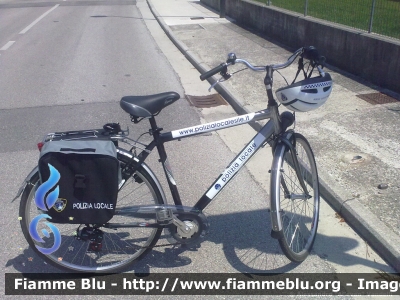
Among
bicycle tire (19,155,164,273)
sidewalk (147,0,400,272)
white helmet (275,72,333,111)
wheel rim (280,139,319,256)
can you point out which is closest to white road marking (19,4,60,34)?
sidewalk (147,0,400,272)

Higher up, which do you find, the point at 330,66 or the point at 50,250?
the point at 50,250

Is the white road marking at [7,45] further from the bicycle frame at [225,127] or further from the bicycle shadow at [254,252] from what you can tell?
the bicycle frame at [225,127]

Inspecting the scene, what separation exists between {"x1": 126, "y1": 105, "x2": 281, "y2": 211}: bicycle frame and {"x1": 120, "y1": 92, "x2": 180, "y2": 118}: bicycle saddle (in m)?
0.09

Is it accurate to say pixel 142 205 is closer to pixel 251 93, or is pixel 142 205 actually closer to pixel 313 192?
pixel 313 192

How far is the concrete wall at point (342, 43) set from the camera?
24.1ft

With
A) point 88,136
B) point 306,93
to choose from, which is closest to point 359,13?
point 306,93

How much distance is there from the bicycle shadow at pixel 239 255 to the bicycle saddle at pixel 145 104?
985 mm

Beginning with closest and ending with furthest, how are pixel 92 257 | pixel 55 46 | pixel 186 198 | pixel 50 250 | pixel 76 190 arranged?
pixel 76 190 < pixel 50 250 < pixel 92 257 < pixel 186 198 < pixel 55 46

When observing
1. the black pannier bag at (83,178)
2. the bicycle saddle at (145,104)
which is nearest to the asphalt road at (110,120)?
the black pannier bag at (83,178)

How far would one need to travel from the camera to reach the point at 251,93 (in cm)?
772

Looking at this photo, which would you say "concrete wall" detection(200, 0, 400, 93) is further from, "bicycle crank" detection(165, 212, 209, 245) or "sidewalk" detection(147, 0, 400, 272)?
"bicycle crank" detection(165, 212, 209, 245)

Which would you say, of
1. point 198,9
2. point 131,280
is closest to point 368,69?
point 131,280

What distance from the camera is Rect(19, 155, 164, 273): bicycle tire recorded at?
3406 millimetres

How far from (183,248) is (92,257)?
27.8 inches
